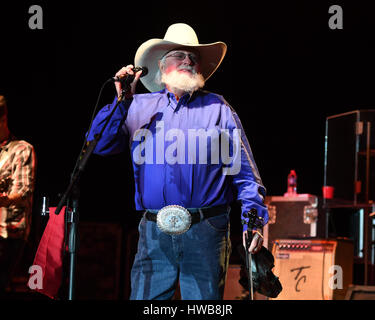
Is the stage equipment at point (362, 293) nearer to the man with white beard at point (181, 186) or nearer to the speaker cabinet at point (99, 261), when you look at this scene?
the man with white beard at point (181, 186)

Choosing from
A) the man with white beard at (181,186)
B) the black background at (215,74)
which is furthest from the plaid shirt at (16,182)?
the black background at (215,74)

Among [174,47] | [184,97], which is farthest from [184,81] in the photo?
[174,47]

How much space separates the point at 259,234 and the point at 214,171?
15.3 inches

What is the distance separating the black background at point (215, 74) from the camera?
20.6ft

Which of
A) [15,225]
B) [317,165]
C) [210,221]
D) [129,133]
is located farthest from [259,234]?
[317,165]

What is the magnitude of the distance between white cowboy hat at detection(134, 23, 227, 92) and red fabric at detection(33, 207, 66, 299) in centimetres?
103

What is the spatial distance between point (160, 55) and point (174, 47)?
7.5 inches

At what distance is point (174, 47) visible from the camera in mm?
3344

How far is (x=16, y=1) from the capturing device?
5.74 m

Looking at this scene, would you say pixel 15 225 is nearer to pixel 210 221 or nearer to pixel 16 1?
pixel 210 221

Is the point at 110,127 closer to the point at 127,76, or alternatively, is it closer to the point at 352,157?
the point at 127,76

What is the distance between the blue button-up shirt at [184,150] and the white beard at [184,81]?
5 centimetres

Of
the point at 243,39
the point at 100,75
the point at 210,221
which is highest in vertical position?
the point at 243,39

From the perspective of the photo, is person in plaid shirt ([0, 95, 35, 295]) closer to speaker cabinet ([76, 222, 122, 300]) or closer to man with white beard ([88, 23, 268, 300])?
man with white beard ([88, 23, 268, 300])
